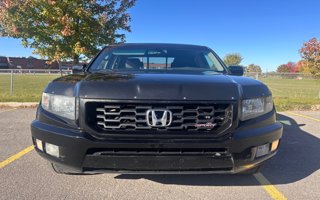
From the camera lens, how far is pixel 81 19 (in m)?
10.6

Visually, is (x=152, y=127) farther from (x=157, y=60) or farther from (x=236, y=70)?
(x=236, y=70)

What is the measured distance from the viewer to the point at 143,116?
10.0 feet

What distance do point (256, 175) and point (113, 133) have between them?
6.40 feet

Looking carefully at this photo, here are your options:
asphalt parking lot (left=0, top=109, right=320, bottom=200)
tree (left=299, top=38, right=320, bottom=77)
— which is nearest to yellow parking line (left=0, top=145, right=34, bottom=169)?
asphalt parking lot (left=0, top=109, right=320, bottom=200)

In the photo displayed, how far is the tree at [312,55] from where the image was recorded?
16969 mm

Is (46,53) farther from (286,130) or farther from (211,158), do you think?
(211,158)

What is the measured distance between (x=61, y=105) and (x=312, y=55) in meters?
17.4

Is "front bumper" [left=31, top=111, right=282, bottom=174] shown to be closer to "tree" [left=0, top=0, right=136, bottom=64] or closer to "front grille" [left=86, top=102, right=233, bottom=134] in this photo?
"front grille" [left=86, top=102, right=233, bottom=134]

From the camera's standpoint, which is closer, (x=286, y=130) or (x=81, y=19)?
(x=286, y=130)

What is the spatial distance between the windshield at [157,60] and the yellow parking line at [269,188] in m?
1.40

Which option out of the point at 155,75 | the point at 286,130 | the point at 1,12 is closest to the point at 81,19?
the point at 1,12

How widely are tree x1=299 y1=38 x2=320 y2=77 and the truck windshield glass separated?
44.6 feet

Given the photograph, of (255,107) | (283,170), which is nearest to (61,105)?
(255,107)

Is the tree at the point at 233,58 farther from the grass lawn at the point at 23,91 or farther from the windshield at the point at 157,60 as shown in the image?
the windshield at the point at 157,60
